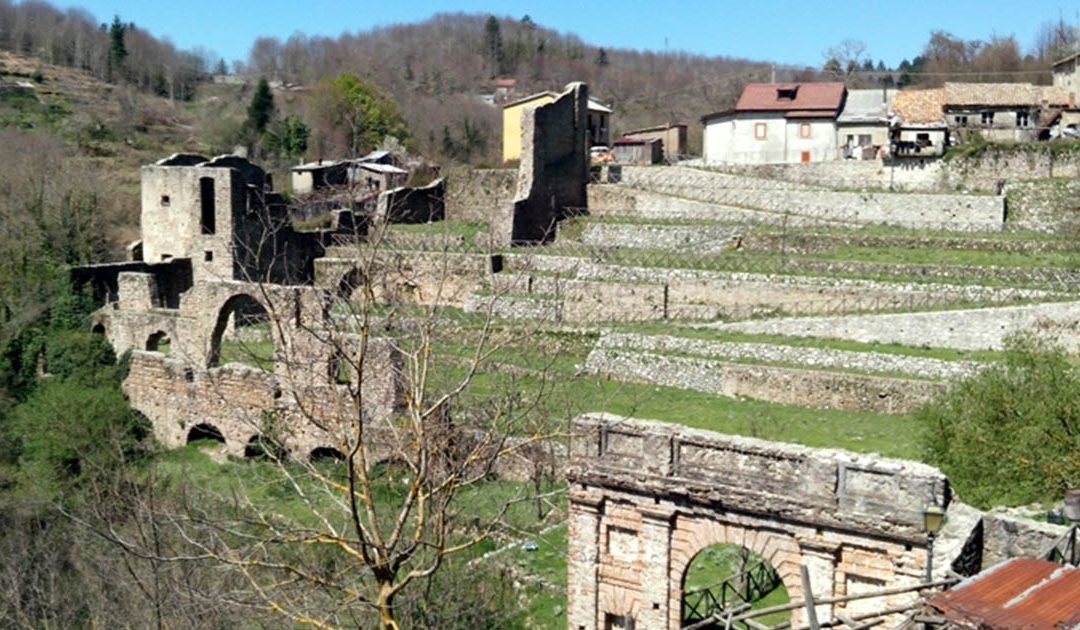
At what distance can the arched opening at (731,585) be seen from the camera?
54.1ft

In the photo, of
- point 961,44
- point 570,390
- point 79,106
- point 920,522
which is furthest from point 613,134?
point 920,522

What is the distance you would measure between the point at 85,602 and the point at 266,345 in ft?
53.7

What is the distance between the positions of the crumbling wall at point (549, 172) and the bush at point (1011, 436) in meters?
20.7

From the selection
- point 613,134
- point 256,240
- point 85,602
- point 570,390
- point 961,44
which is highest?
point 961,44

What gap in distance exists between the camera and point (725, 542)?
1398 centimetres

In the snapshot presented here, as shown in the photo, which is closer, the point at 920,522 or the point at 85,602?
the point at 920,522

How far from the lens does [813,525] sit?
13242mm

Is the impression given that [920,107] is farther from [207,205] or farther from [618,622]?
[618,622]

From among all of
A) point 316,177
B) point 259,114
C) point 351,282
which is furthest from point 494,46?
point 351,282

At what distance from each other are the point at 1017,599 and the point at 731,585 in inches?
327

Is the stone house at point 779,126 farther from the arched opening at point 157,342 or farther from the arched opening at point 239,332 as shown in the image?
the arched opening at point 157,342

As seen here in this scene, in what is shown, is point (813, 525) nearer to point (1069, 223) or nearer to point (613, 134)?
point (1069, 223)

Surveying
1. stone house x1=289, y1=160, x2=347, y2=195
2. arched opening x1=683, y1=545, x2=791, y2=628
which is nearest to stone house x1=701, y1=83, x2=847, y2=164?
stone house x1=289, y1=160, x2=347, y2=195

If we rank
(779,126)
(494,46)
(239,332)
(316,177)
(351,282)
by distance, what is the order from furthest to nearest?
(494,46) < (316,177) < (779,126) < (351,282) < (239,332)
